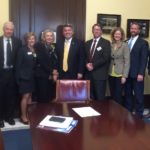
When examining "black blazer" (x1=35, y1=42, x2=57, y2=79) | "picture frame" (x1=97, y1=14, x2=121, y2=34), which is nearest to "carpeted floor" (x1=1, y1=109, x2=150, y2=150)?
"black blazer" (x1=35, y1=42, x2=57, y2=79)

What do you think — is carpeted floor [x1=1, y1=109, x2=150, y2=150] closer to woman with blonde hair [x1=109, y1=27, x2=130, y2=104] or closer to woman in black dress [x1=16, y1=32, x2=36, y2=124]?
woman in black dress [x1=16, y1=32, x2=36, y2=124]

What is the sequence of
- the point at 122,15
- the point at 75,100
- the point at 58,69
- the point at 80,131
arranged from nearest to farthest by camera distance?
the point at 80,131 → the point at 75,100 → the point at 58,69 → the point at 122,15

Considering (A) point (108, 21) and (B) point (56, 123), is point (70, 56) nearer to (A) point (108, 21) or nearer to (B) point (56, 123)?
(A) point (108, 21)

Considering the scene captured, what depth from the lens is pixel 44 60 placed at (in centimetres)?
389

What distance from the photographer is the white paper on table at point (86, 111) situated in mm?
2281

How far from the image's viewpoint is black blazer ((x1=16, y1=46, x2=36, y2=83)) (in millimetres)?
3785

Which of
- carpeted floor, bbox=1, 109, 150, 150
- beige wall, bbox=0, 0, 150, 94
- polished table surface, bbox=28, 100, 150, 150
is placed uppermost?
beige wall, bbox=0, 0, 150, 94

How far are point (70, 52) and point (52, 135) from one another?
2336mm

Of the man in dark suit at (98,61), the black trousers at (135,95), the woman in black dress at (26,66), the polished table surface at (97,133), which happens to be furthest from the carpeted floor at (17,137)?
the black trousers at (135,95)

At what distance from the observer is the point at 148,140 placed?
171 cm

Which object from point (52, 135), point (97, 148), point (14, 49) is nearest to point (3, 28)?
point (14, 49)

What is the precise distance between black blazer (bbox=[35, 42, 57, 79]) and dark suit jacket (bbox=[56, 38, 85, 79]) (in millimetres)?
95

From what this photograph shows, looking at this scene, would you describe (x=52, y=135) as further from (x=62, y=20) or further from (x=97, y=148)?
(x=62, y=20)

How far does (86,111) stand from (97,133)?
0.53 m
